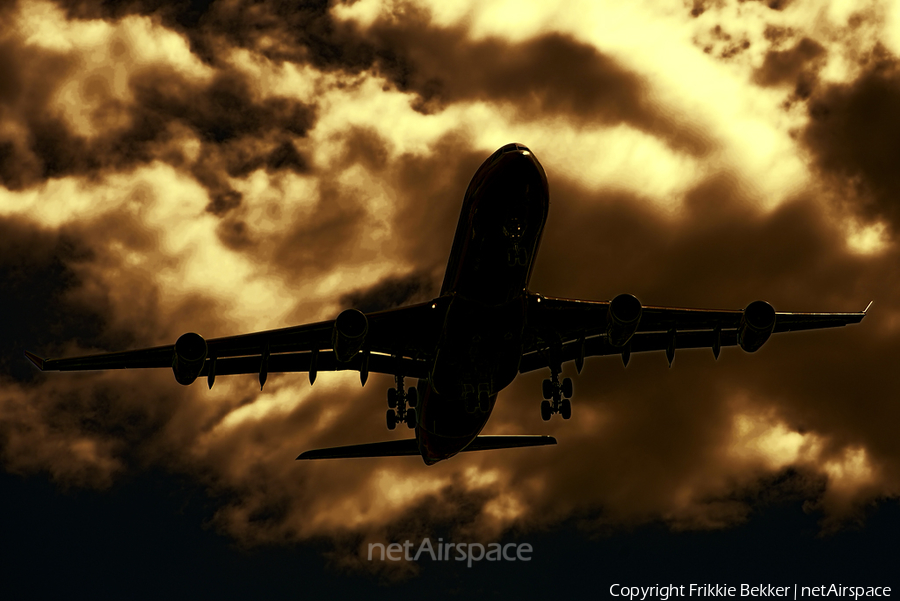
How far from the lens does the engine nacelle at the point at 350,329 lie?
110 feet

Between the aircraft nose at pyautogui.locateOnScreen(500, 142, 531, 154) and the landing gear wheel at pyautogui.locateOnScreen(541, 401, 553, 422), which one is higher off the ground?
the aircraft nose at pyautogui.locateOnScreen(500, 142, 531, 154)

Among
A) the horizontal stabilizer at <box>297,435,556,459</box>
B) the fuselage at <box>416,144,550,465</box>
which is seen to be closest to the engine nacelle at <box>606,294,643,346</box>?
the fuselage at <box>416,144,550,465</box>

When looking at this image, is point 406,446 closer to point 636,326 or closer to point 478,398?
point 478,398

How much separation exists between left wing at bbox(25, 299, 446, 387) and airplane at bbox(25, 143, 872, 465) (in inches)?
2.2

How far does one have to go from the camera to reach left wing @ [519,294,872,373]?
1417 inches

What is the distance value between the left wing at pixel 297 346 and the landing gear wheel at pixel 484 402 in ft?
10.1

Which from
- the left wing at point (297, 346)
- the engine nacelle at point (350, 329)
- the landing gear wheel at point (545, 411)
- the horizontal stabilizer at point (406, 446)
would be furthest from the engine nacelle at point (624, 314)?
the horizontal stabilizer at point (406, 446)

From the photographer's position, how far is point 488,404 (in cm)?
3800

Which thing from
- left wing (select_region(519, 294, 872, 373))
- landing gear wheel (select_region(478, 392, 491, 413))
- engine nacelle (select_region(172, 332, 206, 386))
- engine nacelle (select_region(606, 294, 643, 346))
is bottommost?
landing gear wheel (select_region(478, 392, 491, 413))

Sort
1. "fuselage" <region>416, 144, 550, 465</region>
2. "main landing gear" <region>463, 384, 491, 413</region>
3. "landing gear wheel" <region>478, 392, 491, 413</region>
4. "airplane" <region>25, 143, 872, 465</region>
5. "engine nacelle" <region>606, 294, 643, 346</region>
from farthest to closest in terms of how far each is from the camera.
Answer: "landing gear wheel" <region>478, 392, 491, 413</region> < "main landing gear" <region>463, 384, 491, 413</region> < "engine nacelle" <region>606, 294, 643, 346</region> < "airplane" <region>25, 143, 872, 465</region> < "fuselage" <region>416, 144, 550, 465</region>

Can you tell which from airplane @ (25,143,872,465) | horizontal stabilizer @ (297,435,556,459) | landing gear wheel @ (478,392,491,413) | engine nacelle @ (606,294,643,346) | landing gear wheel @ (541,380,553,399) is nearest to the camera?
airplane @ (25,143,872,465)

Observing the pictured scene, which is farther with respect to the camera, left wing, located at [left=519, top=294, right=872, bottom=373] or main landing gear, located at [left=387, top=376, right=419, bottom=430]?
main landing gear, located at [left=387, top=376, right=419, bottom=430]

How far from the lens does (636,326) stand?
35312 millimetres

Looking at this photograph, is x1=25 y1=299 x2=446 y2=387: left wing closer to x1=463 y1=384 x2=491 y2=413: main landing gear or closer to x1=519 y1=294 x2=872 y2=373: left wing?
x1=463 y1=384 x2=491 y2=413: main landing gear
